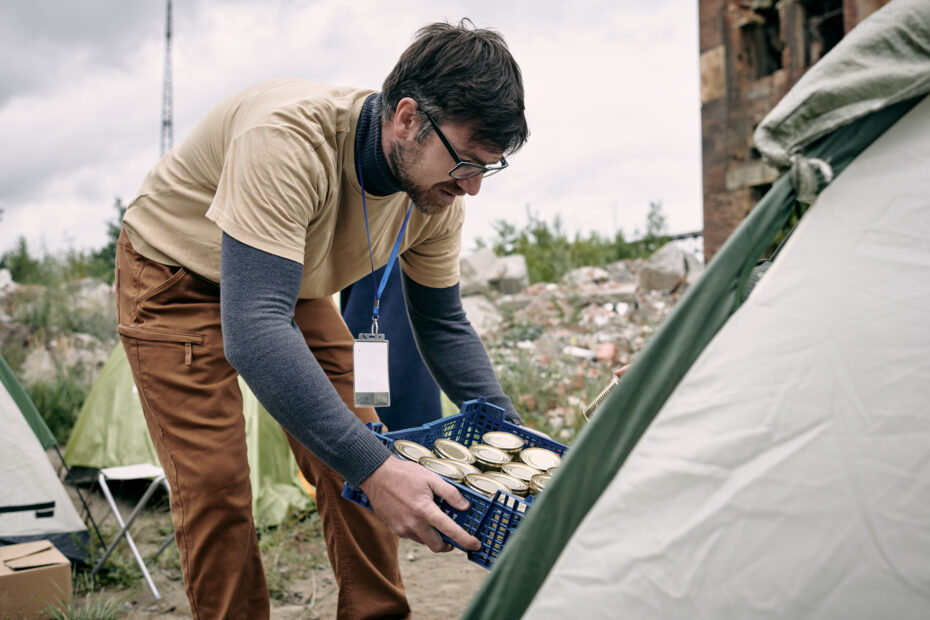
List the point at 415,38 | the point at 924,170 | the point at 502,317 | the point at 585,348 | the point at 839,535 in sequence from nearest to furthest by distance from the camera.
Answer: the point at 839,535, the point at 924,170, the point at 415,38, the point at 585,348, the point at 502,317

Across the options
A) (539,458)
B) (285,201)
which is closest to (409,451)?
(539,458)

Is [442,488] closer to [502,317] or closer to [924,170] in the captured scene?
A: [924,170]

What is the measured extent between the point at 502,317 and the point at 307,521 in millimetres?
4925

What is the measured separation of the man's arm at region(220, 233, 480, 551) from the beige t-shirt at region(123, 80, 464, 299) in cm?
8

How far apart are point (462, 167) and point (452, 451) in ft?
2.34

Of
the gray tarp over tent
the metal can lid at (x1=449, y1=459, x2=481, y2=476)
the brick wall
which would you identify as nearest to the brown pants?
the metal can lid at (x1=449, y1=459, x2=481, y2=476)

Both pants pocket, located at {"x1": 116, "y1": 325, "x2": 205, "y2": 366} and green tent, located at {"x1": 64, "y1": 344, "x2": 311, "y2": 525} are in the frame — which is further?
green tent, located at {"x1": 64, "y1": 344, "x2": 311, "y2": 525}

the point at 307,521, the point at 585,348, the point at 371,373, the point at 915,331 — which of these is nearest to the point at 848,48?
the point at 915,331

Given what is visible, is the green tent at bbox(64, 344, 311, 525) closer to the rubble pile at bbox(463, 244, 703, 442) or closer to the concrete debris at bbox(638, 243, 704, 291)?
the rubble pile at bbox(463, 244, 703, 442)

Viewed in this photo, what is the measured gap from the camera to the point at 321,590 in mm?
2992

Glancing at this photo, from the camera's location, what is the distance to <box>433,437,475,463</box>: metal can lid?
1.74 meters

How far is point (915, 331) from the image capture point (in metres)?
1.00

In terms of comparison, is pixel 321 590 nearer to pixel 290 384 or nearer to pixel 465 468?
pixel 465 468

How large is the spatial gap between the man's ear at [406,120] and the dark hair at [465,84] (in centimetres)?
2
